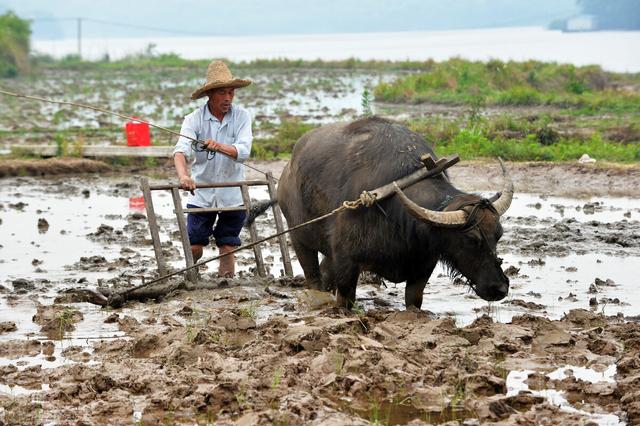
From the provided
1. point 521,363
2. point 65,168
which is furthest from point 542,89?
point 521,363

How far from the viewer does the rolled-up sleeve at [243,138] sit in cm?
756

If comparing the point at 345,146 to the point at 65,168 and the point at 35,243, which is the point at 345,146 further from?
the point at 65,168

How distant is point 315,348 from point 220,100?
2.53 metres

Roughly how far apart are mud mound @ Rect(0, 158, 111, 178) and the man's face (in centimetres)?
692

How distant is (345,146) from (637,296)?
7.59 feet

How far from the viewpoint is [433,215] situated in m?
6.06

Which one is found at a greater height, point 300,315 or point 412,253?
point 412,253

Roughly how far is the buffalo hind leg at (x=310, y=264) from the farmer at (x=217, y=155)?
0.67 meters

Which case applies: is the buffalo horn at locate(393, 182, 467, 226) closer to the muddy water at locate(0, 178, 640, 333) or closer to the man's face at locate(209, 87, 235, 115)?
the muddy water at locate(0, 178, 640, 333)

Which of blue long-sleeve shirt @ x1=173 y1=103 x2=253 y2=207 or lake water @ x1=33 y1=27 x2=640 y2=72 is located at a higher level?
blue long-sleeve shirt @ x1=173 y1=103 x2=253 y2=207

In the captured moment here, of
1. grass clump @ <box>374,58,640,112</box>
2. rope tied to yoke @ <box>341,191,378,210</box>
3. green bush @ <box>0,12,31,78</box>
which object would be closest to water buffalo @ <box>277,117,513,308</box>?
rope tied to yoke @ <box>341,191,378,210</box>

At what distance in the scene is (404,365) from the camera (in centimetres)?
535

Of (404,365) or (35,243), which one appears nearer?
(404,365)

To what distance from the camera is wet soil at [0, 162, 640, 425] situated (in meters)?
4.88
